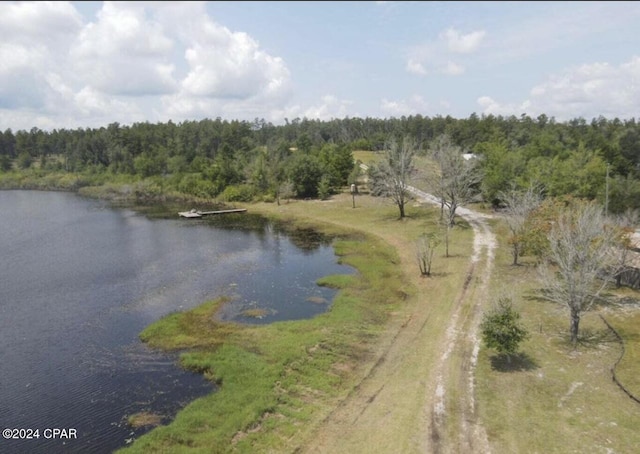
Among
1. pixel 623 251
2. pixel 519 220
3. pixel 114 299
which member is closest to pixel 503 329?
pixel 623 251

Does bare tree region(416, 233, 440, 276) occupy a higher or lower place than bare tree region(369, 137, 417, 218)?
lower

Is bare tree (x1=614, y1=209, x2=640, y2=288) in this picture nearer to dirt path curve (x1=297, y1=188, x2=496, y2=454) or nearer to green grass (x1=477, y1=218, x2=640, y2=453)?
green grass (x1=477, y1=218, x2=640, y2=453)

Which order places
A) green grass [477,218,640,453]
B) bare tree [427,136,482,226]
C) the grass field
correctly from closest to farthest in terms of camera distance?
1. green grass [477,218,640,453]
2. the grass field
3. bare tree [427,136,482,226]

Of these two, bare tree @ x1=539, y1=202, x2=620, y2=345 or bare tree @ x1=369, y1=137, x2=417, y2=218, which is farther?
bare tree @ x1=369, y1=137, x2=417, y2=218

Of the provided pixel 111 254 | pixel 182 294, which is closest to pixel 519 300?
pixel 182 294

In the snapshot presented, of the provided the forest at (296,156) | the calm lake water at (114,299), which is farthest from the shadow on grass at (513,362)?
the forest at (296,156)

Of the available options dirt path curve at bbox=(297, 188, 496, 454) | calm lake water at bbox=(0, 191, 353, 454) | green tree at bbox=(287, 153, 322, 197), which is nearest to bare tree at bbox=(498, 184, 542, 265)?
dirt path curve at bbox=(297, 188, 496, 454)

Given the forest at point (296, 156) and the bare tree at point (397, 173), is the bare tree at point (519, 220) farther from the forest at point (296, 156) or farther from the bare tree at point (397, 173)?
the bare tree at point (397, 173)

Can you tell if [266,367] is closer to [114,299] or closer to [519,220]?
[114,299]
